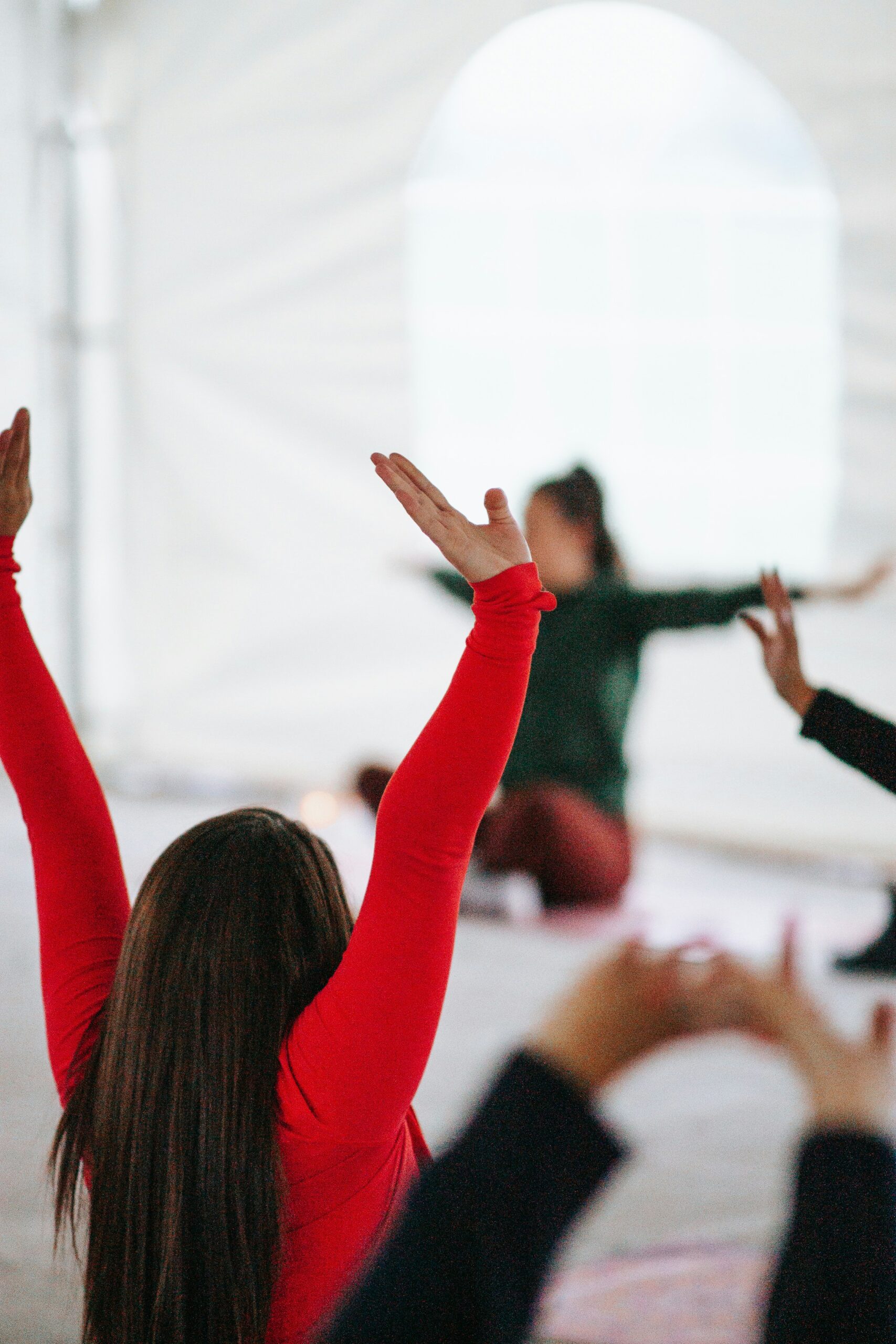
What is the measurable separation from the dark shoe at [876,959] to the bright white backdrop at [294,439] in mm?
539

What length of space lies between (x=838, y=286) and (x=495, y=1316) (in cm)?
204

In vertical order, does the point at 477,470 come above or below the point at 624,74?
below

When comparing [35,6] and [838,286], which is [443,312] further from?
[35,6]

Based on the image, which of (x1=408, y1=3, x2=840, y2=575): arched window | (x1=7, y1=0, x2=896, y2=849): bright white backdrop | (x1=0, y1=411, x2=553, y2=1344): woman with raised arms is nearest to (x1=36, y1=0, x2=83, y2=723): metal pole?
(x1=7, y1=0, x2=896, y2=849): bright white backdrop

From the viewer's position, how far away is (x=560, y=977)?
1729 mm

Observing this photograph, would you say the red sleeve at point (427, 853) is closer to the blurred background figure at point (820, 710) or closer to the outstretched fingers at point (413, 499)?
the outstretched fingers at point (413, 499)

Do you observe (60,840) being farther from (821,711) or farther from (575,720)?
(575,720)

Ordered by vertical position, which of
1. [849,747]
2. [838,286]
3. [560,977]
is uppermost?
[838,286]

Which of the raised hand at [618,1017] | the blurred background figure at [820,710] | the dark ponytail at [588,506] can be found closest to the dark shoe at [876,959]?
the dark ponytail at [588,506]

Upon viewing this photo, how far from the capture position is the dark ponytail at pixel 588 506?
201cm

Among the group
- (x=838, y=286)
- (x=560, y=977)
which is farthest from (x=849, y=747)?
(x=838, y=286)

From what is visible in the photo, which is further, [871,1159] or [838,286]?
[838,286]

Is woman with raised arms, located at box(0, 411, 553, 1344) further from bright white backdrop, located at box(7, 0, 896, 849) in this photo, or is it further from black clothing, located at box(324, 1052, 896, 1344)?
bright white backdrop, located at box(7, 0, 896, 849)

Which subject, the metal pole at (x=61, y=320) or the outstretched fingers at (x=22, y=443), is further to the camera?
the metal pole at (x=61, y=320)
